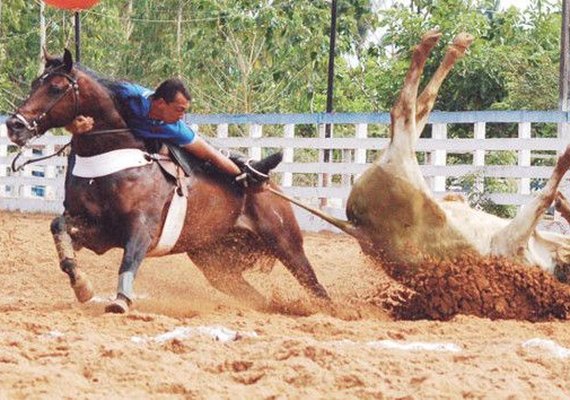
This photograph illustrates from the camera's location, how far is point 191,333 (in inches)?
239

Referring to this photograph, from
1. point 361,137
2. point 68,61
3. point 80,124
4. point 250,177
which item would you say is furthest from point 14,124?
point 361,137

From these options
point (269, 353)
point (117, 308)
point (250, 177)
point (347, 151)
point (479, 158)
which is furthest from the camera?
point (347, 151)

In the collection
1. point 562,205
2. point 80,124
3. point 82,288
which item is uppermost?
point 80,124

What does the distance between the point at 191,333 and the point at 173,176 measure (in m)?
2.13

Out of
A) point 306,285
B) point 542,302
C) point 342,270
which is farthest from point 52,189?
point 542,302

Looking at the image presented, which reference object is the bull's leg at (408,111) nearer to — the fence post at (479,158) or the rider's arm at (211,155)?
the rider's arm at (211,155)

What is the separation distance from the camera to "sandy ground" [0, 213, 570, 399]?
4457 millimetres

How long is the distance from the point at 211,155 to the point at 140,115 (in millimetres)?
654

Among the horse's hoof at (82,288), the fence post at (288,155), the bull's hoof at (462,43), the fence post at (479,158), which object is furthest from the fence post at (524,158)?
the horse's hoof at (82,288)

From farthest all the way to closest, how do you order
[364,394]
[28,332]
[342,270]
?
1. [342,270]
2. [28,332]
3. [364,394]

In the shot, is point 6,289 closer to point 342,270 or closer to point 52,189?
point 342,270

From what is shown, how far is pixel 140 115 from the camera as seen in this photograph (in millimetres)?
7836

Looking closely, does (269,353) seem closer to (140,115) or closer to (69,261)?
(69,261)

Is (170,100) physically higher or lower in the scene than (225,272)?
higher
